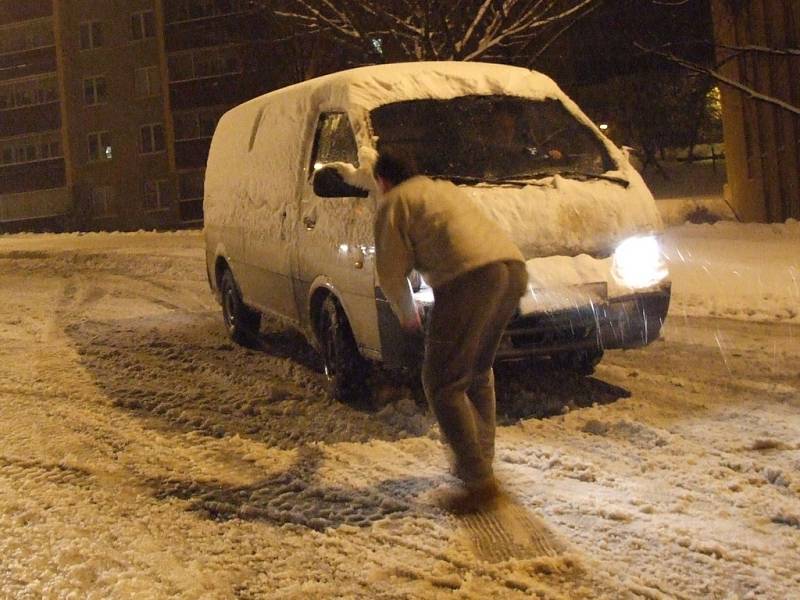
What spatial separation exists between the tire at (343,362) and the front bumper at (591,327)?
1115 mm

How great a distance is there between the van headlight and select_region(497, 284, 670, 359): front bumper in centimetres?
9

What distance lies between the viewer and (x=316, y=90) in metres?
7.72

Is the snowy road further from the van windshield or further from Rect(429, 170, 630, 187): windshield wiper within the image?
the van windshield

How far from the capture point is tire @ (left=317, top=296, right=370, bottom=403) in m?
7.02

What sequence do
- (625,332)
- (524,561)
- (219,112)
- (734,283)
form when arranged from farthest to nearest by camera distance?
1. (219,112)
2. (734,283)
3. (625,332)
4. (524,561)

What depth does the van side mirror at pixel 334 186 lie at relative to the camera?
6.57m

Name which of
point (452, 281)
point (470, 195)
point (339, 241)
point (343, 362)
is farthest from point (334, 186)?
point (452, 281)

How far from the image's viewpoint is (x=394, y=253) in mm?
4918

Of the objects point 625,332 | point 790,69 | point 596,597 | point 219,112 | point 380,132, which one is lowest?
point 596,597

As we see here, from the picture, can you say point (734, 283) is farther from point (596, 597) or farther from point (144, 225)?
point (144, 225)

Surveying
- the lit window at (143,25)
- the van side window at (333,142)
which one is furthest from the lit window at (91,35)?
the van side window at (333,142)

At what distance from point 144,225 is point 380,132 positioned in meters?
47.1

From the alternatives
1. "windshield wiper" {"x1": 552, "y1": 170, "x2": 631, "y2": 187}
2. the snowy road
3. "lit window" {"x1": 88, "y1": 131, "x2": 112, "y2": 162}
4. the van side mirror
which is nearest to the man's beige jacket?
the snowy road

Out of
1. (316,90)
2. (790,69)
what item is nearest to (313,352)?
(316,90)
